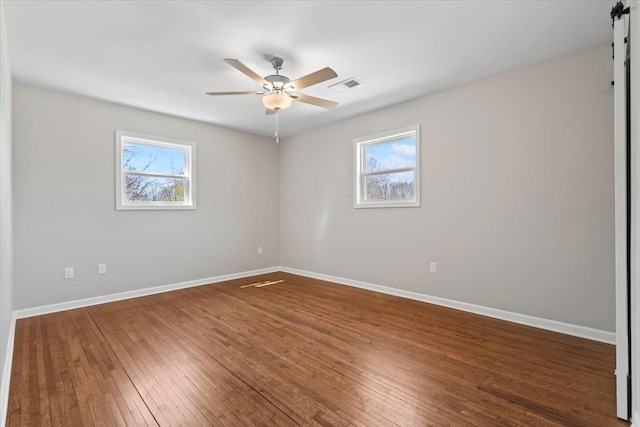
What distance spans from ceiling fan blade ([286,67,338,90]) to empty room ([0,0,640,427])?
3 cm

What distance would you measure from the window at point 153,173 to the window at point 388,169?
259 cm

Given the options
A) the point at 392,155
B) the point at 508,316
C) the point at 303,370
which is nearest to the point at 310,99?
the point at 392,155

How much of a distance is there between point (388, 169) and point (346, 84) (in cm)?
137

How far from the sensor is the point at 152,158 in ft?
14.2

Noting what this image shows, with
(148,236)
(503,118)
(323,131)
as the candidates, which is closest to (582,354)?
(503,118)

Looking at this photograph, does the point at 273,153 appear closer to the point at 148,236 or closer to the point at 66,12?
the point at 148,236

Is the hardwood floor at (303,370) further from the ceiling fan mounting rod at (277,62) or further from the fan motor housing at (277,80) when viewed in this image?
the ceiling fan mounting rod at (277,62)

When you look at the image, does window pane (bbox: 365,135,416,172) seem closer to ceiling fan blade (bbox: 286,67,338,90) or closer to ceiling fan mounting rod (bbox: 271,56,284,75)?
ceiling fan blade (bbox: 286,67,338,90)

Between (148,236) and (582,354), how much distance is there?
15.9 ft

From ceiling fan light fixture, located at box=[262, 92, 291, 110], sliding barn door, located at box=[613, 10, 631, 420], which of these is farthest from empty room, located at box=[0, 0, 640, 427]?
ceiling fan light fixture, located at box=[262, 92, 291, 110]

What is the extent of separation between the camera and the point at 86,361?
2.26m

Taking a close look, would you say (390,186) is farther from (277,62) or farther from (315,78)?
(277,62)

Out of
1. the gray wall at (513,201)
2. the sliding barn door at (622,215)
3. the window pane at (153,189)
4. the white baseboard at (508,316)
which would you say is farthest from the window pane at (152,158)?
the sliding barn door at (622,215)

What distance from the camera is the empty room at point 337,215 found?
5.84 ft
